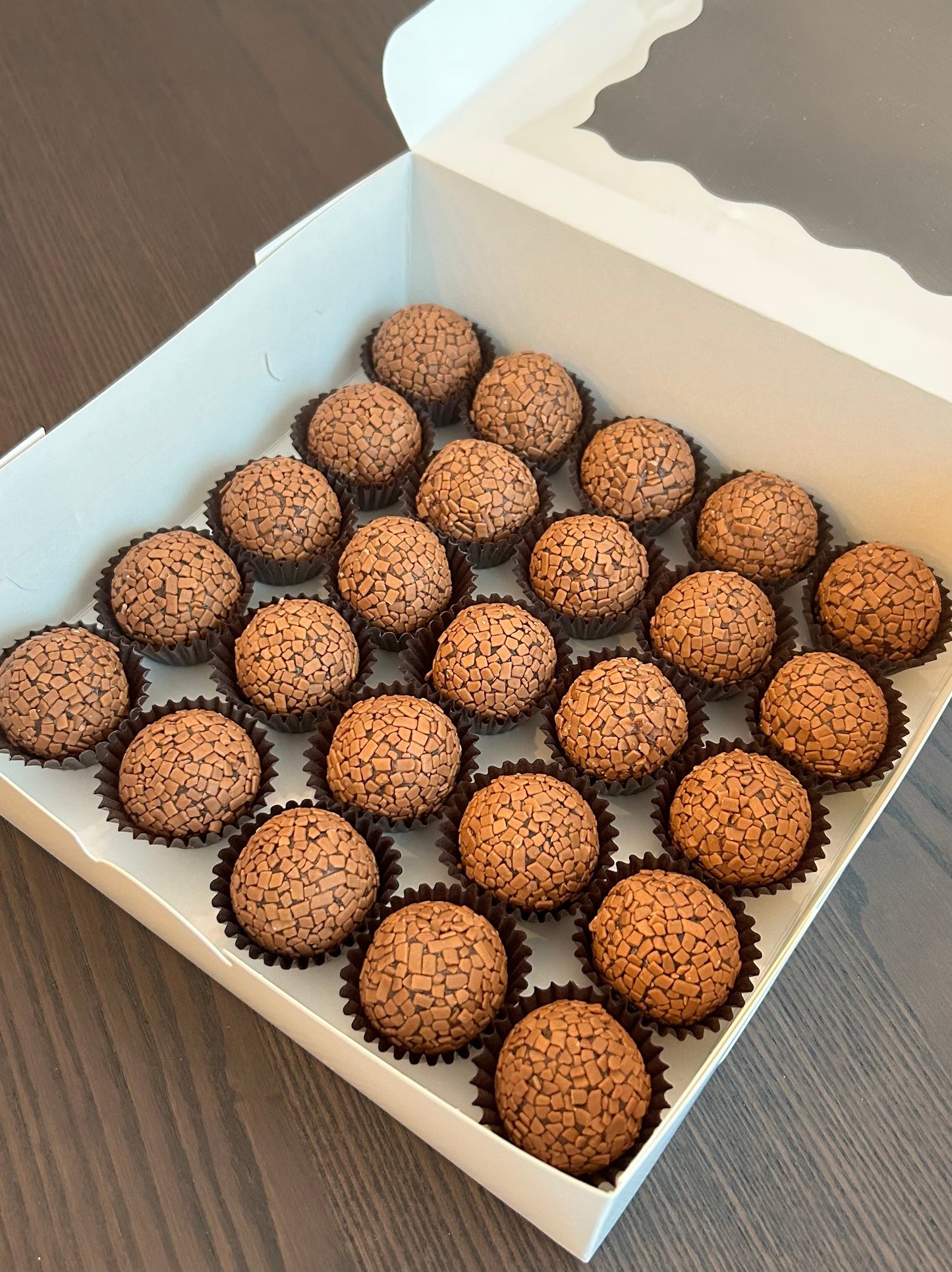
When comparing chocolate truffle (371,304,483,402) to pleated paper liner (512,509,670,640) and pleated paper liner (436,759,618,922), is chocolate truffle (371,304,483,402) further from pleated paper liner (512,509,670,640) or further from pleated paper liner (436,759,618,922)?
pleated paper liner (436,759,618,922)

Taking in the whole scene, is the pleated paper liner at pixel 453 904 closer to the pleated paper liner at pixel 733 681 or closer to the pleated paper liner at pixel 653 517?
the pleated paper liner at pixel 733 681

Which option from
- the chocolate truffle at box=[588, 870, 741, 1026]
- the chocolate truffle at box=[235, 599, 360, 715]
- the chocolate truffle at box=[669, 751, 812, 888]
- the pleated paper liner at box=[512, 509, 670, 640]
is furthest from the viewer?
the pleated paper liner at box=[512, 509, 670, 640]

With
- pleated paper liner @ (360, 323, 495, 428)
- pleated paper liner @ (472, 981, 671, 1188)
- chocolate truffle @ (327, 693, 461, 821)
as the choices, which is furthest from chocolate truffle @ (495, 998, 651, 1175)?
pleated paper liner @ (360, 323, 495, 428)

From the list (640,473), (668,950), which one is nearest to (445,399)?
(640,473)

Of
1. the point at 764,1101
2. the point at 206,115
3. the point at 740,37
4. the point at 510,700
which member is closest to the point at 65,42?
the point at 206,115

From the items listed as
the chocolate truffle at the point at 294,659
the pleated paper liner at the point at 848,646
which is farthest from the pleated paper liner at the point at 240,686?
the pleated paper liner at the point at 848,646

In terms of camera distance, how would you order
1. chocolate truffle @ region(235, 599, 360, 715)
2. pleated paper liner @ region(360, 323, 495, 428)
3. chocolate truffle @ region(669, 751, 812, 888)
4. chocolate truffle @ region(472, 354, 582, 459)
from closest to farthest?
1. chocolate truffle @ region(669, 751, 812, 888)
2. chocolate truffle @ region(235, 599, 360, 715)
3. chocolate truffle @ region(472, 354, 582, 459)
4. pleated paper liner @ region(360, 323, 495, 428)
